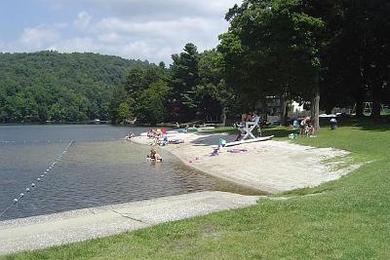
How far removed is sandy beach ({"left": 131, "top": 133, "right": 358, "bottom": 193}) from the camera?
26891mm

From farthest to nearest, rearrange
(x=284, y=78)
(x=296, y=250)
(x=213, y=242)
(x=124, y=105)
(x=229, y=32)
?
(x=124, y=105), (x=229, y=32), (x=284, y=78), (x=213, y=242), (x=296, y=250)

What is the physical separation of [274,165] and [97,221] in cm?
1899

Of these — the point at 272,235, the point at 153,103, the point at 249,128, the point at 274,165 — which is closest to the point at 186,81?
the point at 153,103

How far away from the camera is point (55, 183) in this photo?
32375 mm

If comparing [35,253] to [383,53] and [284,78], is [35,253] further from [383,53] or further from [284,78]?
[383,53]

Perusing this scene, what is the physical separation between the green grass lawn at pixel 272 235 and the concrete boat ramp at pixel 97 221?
114cm

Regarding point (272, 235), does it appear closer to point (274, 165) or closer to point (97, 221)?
point (97, 221)

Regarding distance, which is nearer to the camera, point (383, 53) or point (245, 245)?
point (245, 245)

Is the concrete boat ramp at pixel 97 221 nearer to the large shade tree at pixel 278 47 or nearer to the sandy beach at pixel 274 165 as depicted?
the sandy beach at pixel 274 165

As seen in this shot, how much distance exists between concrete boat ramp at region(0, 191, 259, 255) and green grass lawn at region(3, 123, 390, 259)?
1137mm

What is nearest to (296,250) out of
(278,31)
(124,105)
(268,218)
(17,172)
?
(268,218)

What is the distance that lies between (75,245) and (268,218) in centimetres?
468

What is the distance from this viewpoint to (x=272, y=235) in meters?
11.3

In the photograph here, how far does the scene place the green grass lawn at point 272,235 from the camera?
10047 mm
